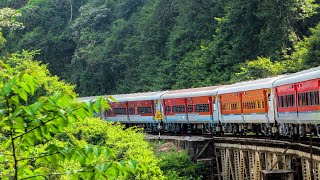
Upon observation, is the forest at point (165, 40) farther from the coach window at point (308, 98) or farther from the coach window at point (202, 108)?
the coach window at point (308, 98)

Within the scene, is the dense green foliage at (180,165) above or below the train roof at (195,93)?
below

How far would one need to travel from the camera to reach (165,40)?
209ft

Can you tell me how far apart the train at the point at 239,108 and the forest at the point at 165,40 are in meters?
7.24

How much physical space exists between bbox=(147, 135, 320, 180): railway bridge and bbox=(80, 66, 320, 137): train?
86 cm

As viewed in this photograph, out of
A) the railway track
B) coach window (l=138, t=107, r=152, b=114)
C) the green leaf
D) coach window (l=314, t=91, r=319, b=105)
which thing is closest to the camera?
the green leaf

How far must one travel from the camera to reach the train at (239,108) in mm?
20219

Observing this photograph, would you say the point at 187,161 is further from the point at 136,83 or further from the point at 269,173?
the point at 136,83

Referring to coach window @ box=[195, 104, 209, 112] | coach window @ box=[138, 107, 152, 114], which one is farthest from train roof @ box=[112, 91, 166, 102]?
coach window @ box=[195, 104, 209, 112]

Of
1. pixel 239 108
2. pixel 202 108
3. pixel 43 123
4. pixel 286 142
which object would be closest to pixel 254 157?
pixel 286 142

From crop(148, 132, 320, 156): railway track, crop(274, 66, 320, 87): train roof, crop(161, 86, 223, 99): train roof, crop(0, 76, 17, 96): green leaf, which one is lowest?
crop(148, 132, 320, 156): railway track

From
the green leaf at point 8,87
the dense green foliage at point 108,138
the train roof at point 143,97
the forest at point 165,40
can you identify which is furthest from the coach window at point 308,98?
the train roof at point 143,97

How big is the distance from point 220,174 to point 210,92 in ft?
15.2

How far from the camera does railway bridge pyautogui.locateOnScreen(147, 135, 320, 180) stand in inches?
765

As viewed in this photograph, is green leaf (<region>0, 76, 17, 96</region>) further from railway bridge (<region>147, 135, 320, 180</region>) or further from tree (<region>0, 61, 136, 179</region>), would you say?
railway bridge (<region>147, 135, 320, 180</region>)
